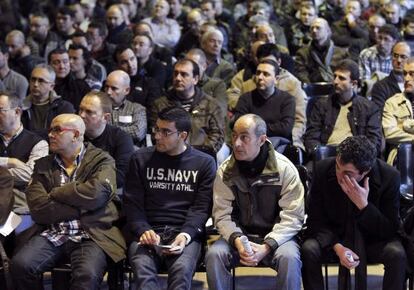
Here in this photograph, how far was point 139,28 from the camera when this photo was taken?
8.74m

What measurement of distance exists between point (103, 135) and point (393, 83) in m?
2.53

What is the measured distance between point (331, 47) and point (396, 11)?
5.41ft

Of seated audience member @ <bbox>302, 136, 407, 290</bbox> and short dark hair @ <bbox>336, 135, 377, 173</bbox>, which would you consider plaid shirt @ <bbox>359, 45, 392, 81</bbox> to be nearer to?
seated audience member @ <bbox>302, 136, 407, 290</bbox>

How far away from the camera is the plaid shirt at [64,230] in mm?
4816

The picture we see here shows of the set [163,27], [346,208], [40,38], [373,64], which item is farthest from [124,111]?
[163,27]

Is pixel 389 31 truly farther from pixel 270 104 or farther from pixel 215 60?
pixel 270 104

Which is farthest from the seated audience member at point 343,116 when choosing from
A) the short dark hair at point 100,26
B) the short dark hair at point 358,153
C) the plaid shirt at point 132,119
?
the short dark hair at point 100,26

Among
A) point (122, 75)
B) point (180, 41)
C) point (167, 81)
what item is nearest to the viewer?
point (122, 75)

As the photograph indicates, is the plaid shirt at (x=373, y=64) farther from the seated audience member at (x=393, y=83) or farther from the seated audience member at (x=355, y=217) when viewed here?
the seated audience member at (x=355, y=217)

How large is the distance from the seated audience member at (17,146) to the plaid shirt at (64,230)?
366 millimetres

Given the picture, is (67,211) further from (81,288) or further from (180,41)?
(180,41)

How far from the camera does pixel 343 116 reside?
20.9ft

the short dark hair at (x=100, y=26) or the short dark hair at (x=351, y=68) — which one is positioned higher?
the short dark hair at (x=100, y=26)

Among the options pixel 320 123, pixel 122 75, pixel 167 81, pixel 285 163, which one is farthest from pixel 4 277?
pixel 167 81
